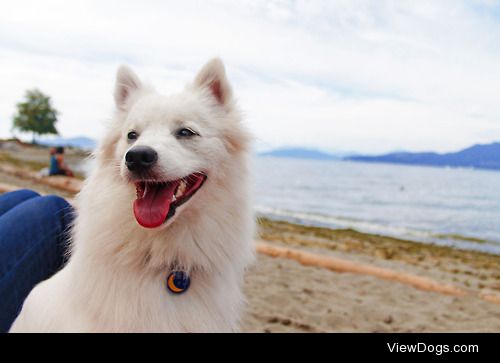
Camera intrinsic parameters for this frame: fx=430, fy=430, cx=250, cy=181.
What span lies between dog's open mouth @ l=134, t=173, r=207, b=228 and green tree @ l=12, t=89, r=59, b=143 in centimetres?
5817

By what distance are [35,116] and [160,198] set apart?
5937 cm

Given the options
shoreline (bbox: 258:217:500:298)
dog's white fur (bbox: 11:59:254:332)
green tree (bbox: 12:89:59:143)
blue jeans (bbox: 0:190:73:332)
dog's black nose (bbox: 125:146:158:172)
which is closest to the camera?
dog's black nose (bbox: 125:146:158:172)

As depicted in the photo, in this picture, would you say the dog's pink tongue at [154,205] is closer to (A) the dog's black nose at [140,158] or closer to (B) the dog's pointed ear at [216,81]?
(A) the dog's black nose at [140,158]

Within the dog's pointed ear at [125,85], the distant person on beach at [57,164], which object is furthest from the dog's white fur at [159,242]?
the distant person on beach at [57,164]

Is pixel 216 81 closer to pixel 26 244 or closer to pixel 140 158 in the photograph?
pixel 140 158

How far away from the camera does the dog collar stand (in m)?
2.12

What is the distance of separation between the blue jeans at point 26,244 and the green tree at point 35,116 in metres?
57.1

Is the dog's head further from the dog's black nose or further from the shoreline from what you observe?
the shoreline

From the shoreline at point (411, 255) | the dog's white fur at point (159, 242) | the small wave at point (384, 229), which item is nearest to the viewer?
the dog's white fur at point (159, 242)

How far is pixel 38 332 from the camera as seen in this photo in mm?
2143

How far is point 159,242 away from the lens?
214 cm

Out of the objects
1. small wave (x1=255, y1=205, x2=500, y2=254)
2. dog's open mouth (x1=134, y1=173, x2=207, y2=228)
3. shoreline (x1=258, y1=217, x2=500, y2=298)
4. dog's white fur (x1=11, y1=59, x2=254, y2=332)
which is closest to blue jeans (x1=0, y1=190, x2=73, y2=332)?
dog's white fur (x1=11, y1=59, x2=254, y2=332)

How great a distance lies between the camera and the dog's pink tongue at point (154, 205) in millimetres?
1989
